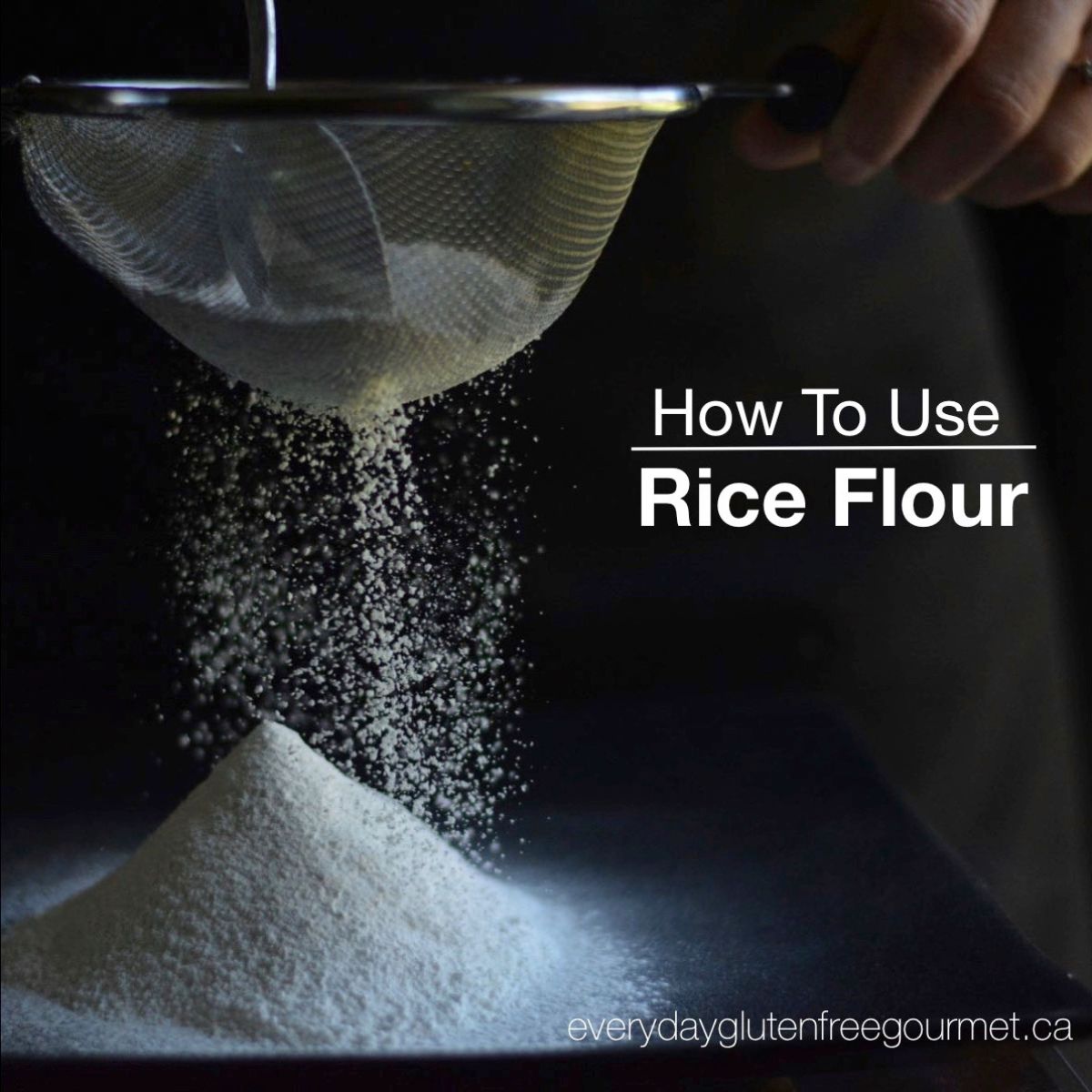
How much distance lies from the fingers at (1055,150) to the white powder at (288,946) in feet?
1.39

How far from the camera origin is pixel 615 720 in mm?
818

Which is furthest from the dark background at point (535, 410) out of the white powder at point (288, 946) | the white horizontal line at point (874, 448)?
the white powder at point (288, 946)

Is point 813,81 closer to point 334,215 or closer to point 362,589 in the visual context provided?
point 334,215

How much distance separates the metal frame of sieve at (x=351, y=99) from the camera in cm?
49

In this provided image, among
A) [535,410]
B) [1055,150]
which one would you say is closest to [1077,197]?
[1055,150]

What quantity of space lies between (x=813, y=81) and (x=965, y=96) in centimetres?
6

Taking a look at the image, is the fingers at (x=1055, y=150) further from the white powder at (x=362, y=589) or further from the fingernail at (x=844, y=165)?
the white powder at (x=362, y=589)

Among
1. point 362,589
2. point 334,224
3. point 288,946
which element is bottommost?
point 288,946

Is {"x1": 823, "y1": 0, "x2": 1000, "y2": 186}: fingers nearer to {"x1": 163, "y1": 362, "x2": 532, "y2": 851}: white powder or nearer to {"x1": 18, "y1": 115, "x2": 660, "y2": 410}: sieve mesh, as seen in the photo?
{"x1": 18, "y1": 115, "x2": 660, "y2": 410}: sieve mesh

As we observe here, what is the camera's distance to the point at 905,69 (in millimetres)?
575

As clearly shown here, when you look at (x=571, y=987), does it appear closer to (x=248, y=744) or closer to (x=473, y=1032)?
(x=473, y=1032)

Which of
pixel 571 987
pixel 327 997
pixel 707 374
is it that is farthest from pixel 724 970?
pixel 707 374

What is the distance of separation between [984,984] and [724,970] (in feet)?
0.43

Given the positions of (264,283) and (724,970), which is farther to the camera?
(724,970)
